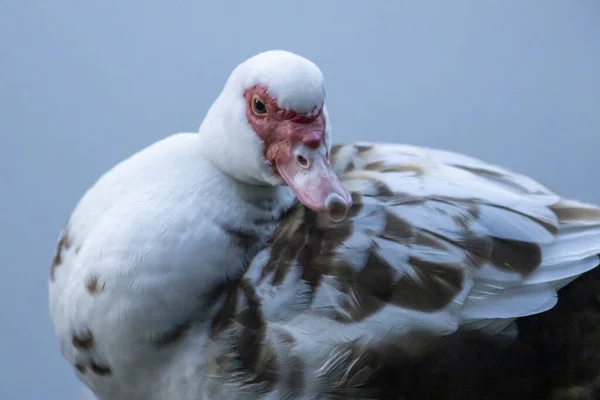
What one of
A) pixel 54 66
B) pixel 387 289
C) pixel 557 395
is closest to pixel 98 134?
pixel 54 66

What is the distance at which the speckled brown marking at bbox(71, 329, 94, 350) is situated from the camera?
26.8 inches

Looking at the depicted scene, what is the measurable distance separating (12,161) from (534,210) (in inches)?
29.9

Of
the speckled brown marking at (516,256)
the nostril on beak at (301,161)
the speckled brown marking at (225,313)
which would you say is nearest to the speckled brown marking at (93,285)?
the speckled brown marking at (225,313)

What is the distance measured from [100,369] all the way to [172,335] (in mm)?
88

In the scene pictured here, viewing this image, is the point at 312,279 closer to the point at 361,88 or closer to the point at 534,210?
the point at 534,210

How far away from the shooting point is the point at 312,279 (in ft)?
2.16

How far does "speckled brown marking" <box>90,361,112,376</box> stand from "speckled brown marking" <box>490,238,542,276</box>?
1.18 ft

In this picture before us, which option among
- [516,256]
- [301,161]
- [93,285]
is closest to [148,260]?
[93,285]

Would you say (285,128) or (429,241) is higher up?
(285,128)

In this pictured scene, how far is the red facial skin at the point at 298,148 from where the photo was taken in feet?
1.96

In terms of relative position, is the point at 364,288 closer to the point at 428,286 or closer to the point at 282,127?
the point at 428,286

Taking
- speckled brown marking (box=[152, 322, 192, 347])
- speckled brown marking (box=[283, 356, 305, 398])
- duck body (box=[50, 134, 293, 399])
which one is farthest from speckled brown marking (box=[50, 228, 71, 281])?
speckled brown marking (box=[283, 356, 305, 398])

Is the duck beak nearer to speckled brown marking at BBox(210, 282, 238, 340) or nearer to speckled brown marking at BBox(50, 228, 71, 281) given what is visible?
speckled brown marking at BBox(210, 282, 238, 340)

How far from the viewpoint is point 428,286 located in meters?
0.66
